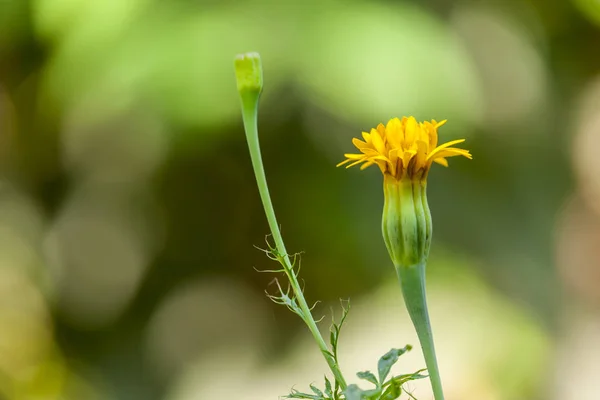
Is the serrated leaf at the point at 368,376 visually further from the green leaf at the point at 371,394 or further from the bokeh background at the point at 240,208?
the bokeh background at the point at 240,208

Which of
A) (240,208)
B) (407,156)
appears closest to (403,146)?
(407,156)

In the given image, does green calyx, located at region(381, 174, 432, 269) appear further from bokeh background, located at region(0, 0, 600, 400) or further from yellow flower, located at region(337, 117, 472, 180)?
bokeh background, located at region(0, 0, 600, 400)

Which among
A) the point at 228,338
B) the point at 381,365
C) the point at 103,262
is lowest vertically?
the point at 228,338

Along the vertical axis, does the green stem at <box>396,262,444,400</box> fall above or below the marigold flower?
below

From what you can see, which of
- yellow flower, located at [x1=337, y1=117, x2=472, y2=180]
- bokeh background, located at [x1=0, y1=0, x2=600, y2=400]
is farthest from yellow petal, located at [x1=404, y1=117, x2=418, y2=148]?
bokeh background, located at [x1=0, y1=0, x2=600, y2=400]

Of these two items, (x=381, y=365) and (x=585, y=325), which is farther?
(x=585, y=325)

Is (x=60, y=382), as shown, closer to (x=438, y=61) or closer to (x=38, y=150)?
(x=38, y=150)

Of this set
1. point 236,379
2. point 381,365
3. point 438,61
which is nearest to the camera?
point 381,365

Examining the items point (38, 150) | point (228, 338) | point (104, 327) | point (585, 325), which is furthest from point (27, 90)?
point (585, 325)
